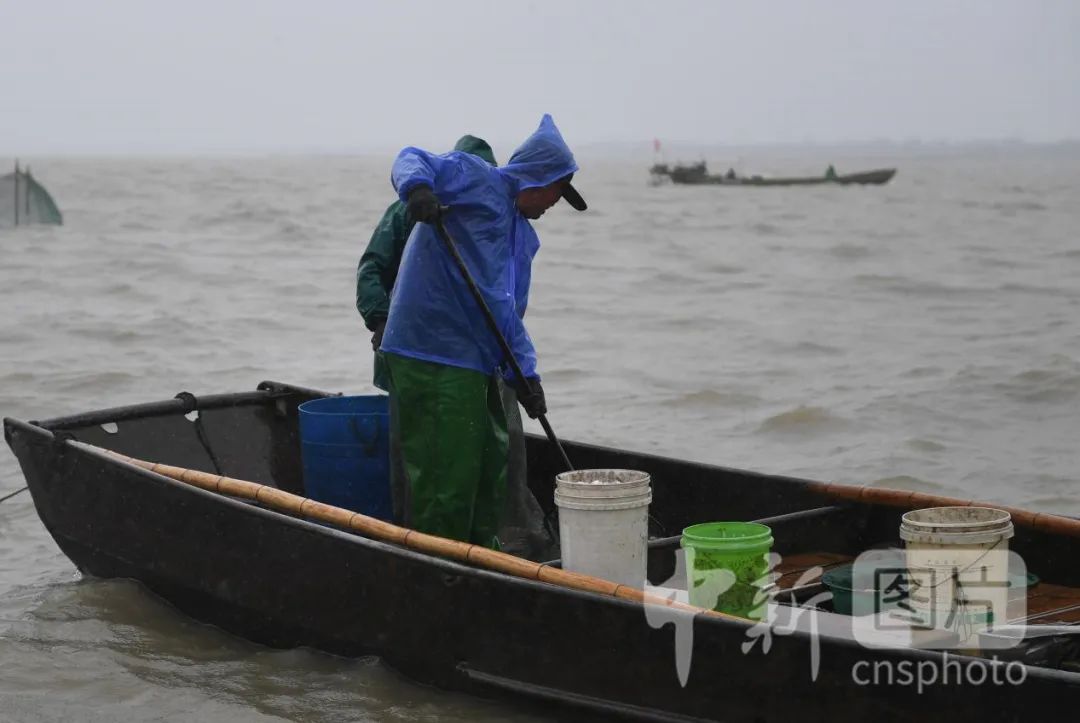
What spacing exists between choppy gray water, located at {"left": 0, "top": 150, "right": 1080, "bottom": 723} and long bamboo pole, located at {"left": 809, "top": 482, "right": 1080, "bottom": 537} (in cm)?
170

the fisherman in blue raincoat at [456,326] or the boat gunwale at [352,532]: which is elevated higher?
the fisherman in blue raincoat at [456,326]

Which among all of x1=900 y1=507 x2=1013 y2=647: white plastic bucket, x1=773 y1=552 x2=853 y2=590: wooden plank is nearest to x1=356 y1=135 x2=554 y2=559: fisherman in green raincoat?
x1=773 y1=552 x2=853 y2=590: wooden plank

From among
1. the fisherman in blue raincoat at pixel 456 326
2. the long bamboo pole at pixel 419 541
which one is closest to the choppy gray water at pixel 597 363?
the long bamboo pole at pixel 419 541

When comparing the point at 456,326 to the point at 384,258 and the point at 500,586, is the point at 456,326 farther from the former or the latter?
the point at 500,586

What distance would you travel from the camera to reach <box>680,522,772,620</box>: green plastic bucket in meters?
4.51

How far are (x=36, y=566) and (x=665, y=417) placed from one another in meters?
5.88

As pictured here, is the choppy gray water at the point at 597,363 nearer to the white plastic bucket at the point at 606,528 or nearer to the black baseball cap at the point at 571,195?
the white plastic bucket at the point at 606,528

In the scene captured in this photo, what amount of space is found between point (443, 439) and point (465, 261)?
0.66 m

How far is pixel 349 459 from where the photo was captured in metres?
6.04

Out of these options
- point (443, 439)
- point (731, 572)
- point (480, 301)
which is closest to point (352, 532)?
point (443, 439)

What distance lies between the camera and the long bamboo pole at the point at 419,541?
14.4 feet

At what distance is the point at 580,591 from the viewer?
4441 mm

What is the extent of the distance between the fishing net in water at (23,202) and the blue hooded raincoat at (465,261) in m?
30.4

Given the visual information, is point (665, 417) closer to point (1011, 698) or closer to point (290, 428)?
point (290, 428)
